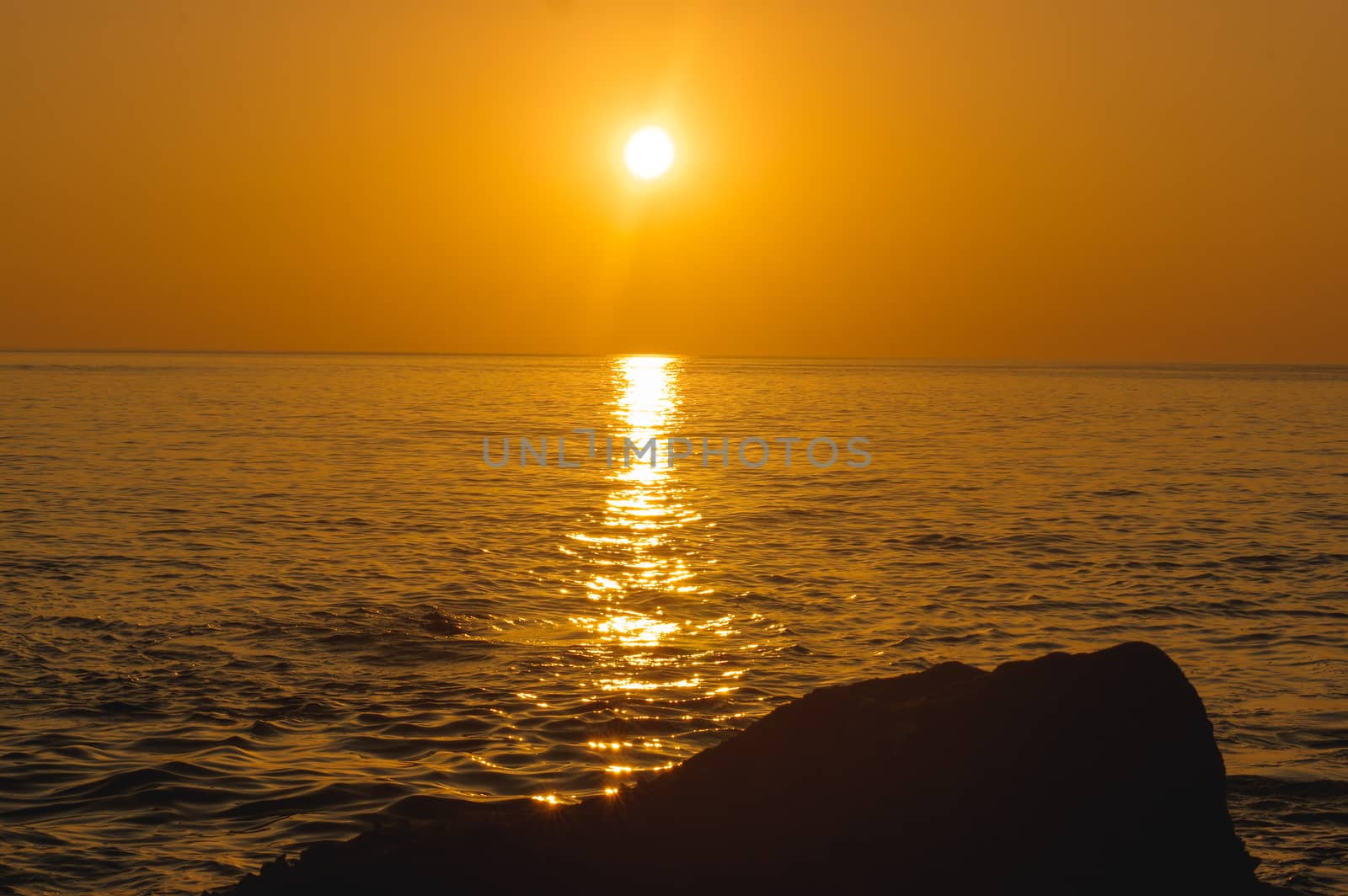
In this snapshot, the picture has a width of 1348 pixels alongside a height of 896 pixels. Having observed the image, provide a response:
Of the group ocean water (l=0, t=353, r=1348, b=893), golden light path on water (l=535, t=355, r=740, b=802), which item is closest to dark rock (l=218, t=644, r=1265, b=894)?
golden light path on water (l=535, t=355, r=740, b=802)

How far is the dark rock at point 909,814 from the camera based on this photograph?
18.9 feet

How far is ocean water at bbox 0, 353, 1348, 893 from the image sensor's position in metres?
9.06

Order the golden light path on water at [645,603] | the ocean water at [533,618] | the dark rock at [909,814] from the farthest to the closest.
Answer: the golden light path on water at [645,603] < the ocean water at [533,618] < the dark rock at [909,814]

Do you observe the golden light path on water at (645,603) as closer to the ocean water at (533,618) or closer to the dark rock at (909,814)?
the ocean water at (533,618)

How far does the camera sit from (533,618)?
613 inches

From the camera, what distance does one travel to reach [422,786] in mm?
9125

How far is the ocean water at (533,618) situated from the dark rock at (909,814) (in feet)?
6.76

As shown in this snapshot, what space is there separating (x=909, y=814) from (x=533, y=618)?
1006 centimetres

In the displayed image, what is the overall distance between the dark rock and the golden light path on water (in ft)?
3.53

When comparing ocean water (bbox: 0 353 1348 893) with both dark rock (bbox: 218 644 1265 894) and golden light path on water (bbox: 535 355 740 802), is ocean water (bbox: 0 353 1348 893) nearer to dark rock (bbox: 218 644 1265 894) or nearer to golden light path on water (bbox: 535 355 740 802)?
golden light path on water (bbox: 535 355 740 802)

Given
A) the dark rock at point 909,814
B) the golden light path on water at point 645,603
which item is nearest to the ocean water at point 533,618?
the golden light path on water at point 645,603

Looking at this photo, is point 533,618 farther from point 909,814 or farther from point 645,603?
point 909,814

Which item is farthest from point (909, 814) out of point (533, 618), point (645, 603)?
point (645, 603)

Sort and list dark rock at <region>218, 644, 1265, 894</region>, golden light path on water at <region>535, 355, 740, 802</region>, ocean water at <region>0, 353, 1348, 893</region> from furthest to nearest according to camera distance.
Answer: golden light path on water at <region>535, 355, 740, 802</region> → ocean water at <region>0, 353, 1348, 893</region> → dark rock at <region>218, 644, 1265, 894</region>
